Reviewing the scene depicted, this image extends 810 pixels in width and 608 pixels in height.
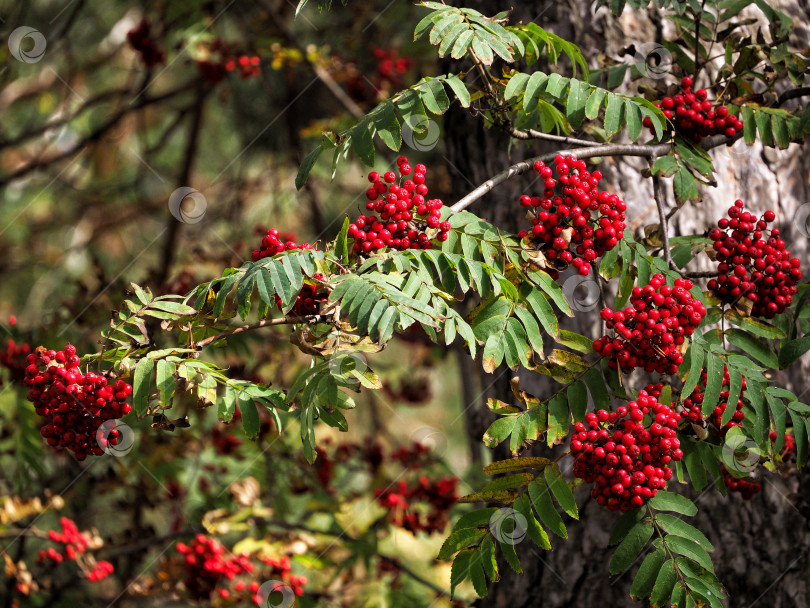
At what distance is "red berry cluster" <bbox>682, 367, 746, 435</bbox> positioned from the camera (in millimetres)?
1534

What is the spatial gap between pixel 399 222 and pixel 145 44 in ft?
9.22

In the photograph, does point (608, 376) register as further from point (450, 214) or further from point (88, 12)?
point (88, 12)

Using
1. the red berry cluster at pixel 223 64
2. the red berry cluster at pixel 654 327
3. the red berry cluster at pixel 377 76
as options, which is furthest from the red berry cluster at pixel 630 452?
the red berry cluster at pixel 223 64

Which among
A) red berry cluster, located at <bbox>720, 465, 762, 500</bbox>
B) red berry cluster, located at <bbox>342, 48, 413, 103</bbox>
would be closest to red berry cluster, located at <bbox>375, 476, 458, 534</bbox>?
red berry cluster, located at <bbox>720, 465, 762, 500</bbox>

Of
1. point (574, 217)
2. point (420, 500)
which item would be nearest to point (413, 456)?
point (420, 500)

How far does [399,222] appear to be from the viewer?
1.54 meters

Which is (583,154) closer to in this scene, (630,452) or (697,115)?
(697,115)

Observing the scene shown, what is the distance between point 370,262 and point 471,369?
87.4 inches

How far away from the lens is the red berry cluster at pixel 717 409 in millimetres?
1534

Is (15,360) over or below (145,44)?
below

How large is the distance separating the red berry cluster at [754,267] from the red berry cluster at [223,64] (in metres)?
2.62

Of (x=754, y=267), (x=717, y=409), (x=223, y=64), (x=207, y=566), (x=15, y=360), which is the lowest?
(x=207, y=566)

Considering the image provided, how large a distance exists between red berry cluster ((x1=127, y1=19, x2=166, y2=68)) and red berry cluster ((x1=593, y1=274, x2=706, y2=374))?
3115mm

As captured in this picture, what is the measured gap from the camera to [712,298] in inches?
66.6
